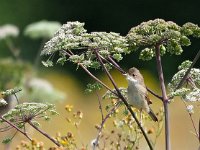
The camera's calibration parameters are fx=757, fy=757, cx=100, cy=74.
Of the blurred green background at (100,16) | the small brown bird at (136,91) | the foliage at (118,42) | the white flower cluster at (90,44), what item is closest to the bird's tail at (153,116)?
the small brown bird at (136,91)

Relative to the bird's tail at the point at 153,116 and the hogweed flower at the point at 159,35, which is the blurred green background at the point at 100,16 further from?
the hogweed flower at the point at 159,35

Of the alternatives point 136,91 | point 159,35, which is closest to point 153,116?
point 136,91

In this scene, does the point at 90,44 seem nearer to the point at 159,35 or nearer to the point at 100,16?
the point at 159,35

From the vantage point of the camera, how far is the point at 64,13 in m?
12.5

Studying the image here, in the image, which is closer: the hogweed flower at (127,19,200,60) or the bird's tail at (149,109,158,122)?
the hogweed flower at (127,19,200,60)

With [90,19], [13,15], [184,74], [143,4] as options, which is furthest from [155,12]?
[184,74]

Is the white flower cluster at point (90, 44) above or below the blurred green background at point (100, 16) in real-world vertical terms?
below

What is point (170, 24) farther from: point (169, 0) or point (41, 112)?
point (169, 0)

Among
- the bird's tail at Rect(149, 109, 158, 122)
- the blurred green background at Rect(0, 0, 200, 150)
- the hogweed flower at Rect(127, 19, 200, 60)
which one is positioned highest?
the blurred green background at Rect(0, 0, 200, 150)

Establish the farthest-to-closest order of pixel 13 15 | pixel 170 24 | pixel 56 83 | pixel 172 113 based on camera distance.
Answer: pixel 13 15 < pixel 56 83 < pixel 172 113 < pixel 170 24

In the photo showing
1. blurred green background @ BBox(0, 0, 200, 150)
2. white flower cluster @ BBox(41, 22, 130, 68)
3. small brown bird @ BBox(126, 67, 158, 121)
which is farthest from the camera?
blurred green background @ BBox(0, 0, 200, 150)

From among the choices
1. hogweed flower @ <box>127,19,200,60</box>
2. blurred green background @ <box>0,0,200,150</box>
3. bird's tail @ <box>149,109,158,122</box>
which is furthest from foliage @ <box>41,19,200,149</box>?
blurred green background @ <box>0,0,200,150</box>

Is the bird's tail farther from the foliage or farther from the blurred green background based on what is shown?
the blurred green background

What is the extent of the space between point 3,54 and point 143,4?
2.76m
